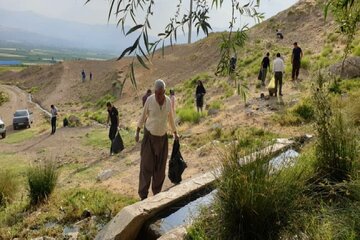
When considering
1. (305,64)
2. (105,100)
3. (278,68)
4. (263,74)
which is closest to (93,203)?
(278,68)

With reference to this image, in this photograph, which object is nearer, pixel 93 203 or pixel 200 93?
pixel 93 203

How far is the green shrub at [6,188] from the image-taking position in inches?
324

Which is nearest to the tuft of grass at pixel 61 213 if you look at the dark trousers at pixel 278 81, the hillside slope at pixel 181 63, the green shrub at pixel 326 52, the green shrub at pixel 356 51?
the dark trousers at pixel 278 81

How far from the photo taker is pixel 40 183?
7754mm

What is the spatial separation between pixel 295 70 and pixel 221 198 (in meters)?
14.6

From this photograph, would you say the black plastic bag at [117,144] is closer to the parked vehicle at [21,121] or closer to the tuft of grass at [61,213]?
the tuft of grass at [61,213]

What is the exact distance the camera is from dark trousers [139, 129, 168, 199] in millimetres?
6270

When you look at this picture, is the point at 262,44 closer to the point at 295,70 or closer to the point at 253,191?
the point at 295,70

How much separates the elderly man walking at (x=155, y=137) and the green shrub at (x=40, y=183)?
2.39 metres

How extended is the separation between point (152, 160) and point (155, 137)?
389 mm

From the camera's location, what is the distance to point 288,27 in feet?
119

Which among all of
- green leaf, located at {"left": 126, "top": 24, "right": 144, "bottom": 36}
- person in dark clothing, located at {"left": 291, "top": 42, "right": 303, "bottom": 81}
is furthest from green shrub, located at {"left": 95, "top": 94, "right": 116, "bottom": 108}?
green leaf, located at {"left": 126, "top": 24, "right": 144, "bottom": 36}

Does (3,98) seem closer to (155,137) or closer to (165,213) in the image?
(155,137)

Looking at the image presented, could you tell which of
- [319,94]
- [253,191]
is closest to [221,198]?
[253,191]
